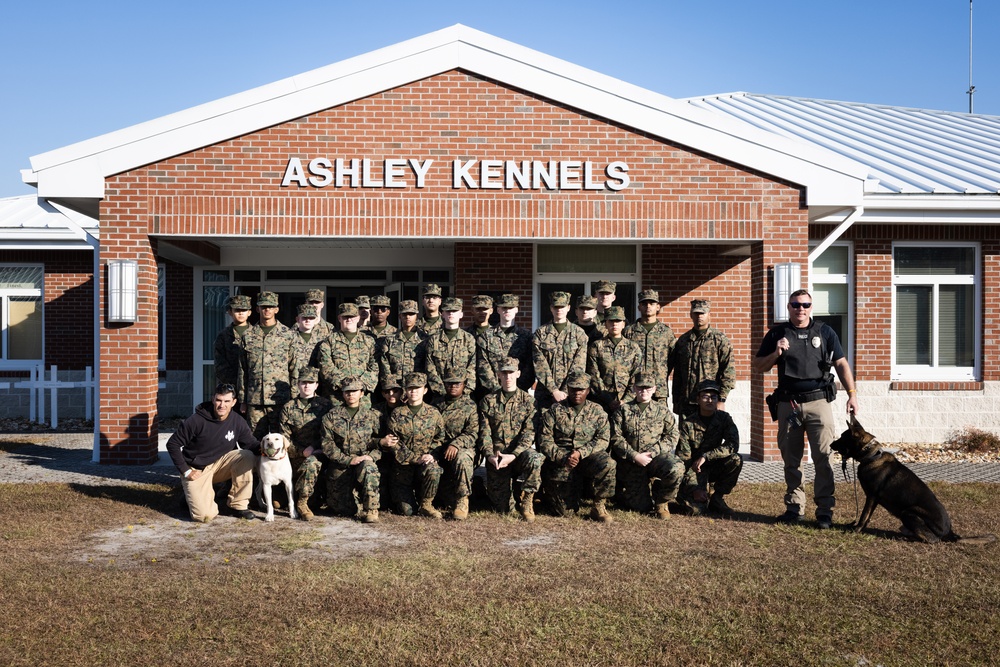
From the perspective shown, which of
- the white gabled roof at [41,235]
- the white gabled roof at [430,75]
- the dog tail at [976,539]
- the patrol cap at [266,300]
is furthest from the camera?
the white gabled roof at [41,235]

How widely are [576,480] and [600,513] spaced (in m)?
0.39

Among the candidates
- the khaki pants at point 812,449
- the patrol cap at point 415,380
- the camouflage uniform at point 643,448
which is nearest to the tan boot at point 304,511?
the patrol cap at point 415,380

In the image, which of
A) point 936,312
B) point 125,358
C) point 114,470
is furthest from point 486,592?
point 936,312

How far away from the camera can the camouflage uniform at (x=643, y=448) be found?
7.78 metres

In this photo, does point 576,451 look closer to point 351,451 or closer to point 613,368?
point 613,368

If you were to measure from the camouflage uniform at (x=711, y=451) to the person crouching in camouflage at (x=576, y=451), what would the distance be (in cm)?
75

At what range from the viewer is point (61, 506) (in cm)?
804

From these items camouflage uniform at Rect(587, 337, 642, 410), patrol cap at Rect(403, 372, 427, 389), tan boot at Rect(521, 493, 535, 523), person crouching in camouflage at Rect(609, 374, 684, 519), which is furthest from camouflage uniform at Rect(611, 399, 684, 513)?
patrol cap at Rect(403, 372, 427, 389)

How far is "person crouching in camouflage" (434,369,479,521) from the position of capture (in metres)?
7.76

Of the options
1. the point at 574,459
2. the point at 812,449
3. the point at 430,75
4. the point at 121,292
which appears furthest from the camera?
the point at 430,75

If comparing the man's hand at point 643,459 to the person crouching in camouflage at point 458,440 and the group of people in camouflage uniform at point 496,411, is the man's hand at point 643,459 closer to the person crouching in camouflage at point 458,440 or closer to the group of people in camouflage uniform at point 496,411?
the group of people in camouflage uniform at point 496,411

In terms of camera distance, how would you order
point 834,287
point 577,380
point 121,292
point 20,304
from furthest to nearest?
point 20,304, point 834,287, point 121,292, point 577,380

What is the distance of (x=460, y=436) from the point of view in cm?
798

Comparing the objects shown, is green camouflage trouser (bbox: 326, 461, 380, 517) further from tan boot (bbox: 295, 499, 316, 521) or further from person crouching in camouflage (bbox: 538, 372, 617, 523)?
person crouching in camouflage (bbox: 538, 372, 617, 523)
